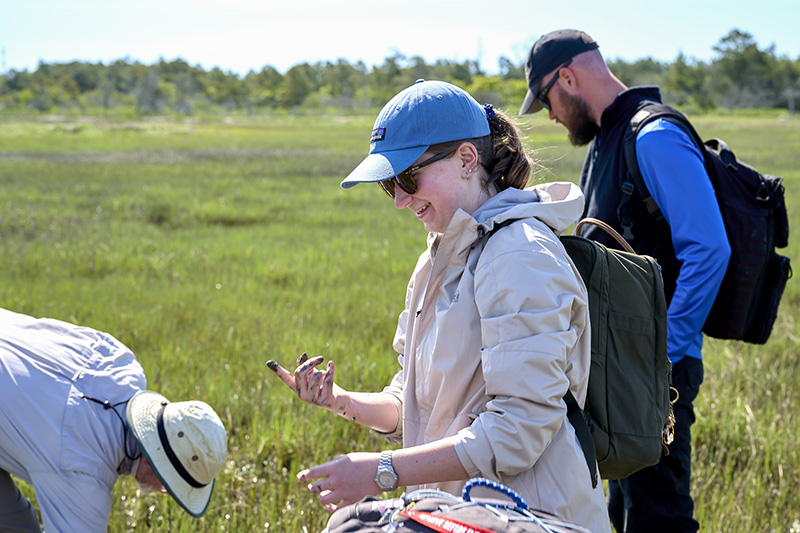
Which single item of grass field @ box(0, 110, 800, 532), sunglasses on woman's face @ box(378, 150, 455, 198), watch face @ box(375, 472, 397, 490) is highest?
sunglasses on woman's face @ box(378, 150, 455, 198)

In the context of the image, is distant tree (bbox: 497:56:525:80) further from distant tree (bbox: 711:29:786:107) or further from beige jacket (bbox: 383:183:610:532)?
beige jacket (bbox: 383:183:610:532)

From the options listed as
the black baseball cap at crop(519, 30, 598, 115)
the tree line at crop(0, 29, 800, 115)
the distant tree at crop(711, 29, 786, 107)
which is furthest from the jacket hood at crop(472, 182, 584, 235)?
the distant tree at crop(711, 29, 786, 107)

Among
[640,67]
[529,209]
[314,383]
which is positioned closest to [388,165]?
[529,209]

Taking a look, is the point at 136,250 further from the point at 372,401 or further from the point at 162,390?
the point at 372,401

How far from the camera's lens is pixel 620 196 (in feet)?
8.74

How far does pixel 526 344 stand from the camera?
1449 mm

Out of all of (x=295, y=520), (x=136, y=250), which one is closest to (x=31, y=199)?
(x=136, y=250)

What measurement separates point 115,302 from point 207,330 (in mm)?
1190

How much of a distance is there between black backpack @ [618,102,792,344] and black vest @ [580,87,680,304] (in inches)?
1.9

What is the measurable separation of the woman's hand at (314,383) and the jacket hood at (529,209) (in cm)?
60

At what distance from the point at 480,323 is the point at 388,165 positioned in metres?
0.44

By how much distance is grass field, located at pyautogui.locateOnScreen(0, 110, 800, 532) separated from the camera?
127 inches

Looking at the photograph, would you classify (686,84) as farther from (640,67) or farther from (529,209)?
(529,209)

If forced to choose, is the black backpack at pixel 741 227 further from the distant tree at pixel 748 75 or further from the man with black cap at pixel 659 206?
the distant tree at pixel 748 75
